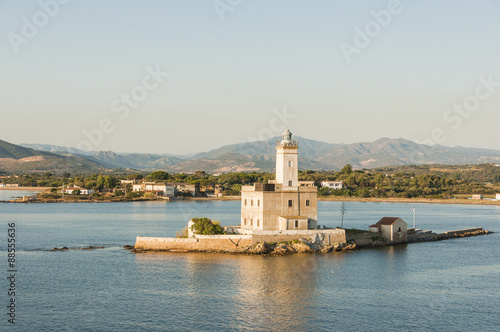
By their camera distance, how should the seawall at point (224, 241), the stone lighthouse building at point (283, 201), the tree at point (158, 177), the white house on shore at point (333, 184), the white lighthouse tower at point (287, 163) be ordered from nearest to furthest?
the seawall at point (224, 241)
the stone lighthouse building at point (283, 201)
the white lighthouse tower at point (287, 163)
the tree at point (158, 177)
the white house on shore at point (333, 184)

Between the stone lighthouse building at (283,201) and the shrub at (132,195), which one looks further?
the shrub at (132,195)

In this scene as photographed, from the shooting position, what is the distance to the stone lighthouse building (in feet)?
146

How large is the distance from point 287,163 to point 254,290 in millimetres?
16330

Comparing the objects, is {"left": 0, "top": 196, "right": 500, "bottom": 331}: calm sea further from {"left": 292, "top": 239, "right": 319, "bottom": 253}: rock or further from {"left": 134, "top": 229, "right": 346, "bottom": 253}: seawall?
{"left": 134, "top": 229, "right": 346, "bottom": 253}: seawall

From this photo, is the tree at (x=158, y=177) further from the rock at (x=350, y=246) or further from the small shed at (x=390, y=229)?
the rock at (x=350, y=246)

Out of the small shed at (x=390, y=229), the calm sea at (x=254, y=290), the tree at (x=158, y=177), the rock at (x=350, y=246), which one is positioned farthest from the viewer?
the tree at (x=158, y=177)

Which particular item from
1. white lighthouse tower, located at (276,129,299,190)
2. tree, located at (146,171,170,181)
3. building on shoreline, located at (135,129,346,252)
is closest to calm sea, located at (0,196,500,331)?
building on shoreline, located at (135,129,346,252)

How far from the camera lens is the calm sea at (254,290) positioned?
85.5 ft

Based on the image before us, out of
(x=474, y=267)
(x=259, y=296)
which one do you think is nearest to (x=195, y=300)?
(x=259, y=296)

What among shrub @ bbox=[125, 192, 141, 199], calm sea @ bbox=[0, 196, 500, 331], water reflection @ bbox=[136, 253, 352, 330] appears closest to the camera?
calm sea @ bbox=[0, 196, 500, 331]

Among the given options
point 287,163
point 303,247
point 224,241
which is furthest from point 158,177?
point 303,247

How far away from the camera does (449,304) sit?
96.3ft

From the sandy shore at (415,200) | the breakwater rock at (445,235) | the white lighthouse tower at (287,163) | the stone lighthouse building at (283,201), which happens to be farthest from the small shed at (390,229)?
the sandy shore at (415,200)

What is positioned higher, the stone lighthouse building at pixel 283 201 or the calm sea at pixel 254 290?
the stone lighthouse building at pixel 283 201
